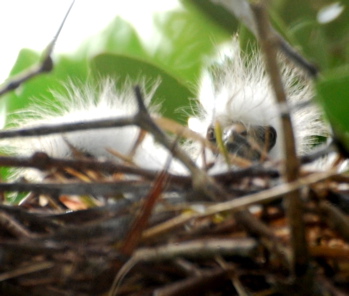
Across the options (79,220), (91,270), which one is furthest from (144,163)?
(91,270)

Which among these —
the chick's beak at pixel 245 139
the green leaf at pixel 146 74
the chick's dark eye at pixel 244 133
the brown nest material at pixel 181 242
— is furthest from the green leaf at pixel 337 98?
the green leaf at pixel 146 74

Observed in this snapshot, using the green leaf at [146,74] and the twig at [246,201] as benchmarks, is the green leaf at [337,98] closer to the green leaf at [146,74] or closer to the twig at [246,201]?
the twig at [246,201]

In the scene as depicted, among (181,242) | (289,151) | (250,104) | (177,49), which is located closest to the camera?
(289,151)

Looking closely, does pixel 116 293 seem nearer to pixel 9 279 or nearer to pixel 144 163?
pixel 9 279

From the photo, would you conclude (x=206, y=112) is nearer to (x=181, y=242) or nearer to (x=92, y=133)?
(x=92, y=133)

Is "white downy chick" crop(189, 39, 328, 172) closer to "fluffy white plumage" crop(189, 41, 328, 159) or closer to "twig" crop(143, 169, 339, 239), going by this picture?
"fluffy white plumage" crop(189, 41, 328, 159)

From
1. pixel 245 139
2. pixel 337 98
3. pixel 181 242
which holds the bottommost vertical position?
pixel 181 242

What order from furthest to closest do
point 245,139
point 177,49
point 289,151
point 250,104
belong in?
1. point 177,49
2. point 250,104
3. point 245,139
4. point 289,151

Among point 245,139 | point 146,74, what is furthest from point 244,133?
point 146,74
